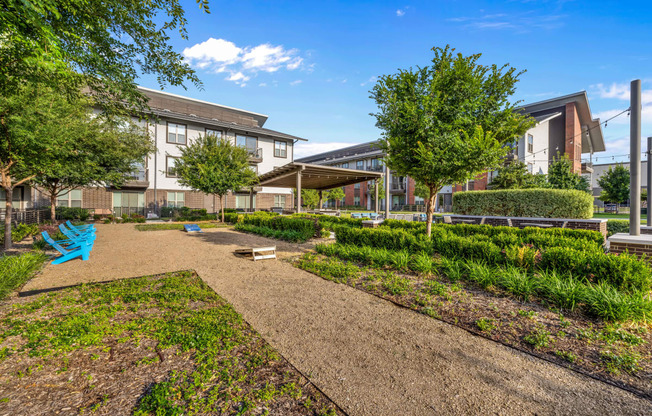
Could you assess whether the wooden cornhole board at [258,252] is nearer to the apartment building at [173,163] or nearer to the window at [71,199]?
the apartment building at [173,163]

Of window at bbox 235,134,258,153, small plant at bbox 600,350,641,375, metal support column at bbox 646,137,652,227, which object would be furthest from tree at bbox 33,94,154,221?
metal support column at bbox 646,137,652,227

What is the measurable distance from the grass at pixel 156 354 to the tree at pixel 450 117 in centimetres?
646

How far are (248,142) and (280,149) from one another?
4256mm

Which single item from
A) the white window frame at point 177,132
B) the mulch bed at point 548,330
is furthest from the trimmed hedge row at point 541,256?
the white window frame at point 177,132

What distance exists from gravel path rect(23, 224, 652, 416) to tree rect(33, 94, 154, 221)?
6.28 metres

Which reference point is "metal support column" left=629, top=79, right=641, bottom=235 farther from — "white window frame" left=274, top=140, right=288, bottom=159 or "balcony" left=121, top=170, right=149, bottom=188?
"white window frame" left=274, top=140, right=288, bottom=159

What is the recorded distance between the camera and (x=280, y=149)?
3734 cm

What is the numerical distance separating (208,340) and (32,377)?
165 cm

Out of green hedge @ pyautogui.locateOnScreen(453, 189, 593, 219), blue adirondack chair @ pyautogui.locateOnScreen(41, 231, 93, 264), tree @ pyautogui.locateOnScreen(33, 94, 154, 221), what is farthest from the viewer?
green hedge @ pyautogui.locateOnScreen(453, 189, 593, 219)

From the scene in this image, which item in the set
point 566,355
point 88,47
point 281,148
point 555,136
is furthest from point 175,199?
point 555,136

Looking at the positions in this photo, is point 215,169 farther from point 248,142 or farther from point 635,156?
point 635,156

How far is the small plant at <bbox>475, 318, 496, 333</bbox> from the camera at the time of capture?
12.9 ft

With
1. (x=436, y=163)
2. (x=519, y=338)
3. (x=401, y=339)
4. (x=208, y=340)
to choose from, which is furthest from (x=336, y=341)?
(x=436, y=163)

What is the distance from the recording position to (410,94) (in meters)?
8.41
